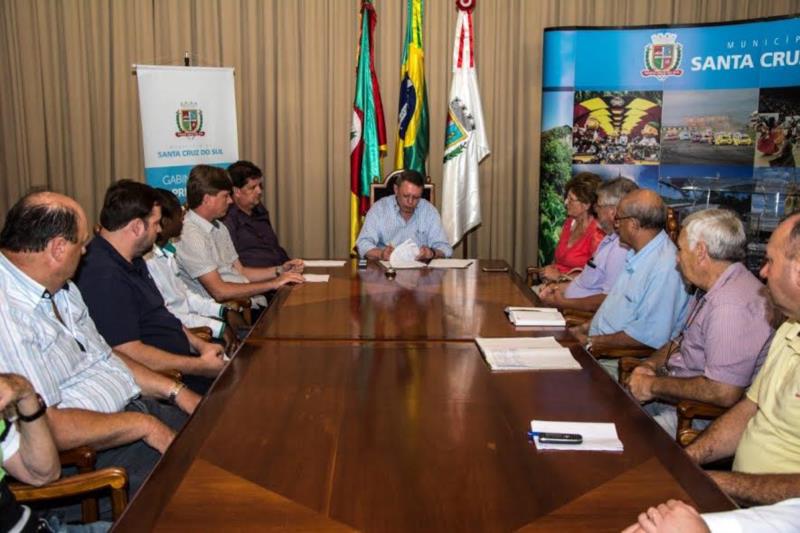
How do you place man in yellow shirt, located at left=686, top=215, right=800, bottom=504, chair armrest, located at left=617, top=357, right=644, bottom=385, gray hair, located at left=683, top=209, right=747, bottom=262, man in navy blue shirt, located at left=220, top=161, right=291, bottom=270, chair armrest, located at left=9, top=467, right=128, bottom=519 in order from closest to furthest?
chair armrest, located at left=9, top=467, right=128, bottom=519 < man in yellow shirt, located at left=686, top=215, right=800, bottom=504 < gray hair, located at left=683, top=209, right=747, bottom=262 < chair armrest, located at left=617, top=357, right=644, bottom=385 < man in navy blue shirt, located at left=220, top=161, right=291, bottom=270

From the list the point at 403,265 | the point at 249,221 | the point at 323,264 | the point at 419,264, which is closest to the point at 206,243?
the point at 323,264

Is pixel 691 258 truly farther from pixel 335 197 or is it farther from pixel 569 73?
pixel 335 197

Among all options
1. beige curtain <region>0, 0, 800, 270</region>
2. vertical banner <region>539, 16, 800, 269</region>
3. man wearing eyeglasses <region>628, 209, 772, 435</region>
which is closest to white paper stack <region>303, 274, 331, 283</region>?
man wearing eyeglasses <region>628, 209, 772, 435</region>

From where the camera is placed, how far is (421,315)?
2.90m

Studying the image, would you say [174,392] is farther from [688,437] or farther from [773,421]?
Answer: [773,421]

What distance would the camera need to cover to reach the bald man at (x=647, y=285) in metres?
2.98

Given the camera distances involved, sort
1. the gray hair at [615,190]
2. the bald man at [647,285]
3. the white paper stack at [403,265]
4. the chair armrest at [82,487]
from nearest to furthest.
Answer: the chair armrest at [82,487] < the bald man at [647,285] < the gray hair at [615,190] < the white paper stack at [403,265]

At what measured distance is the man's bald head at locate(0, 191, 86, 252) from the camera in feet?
6.57

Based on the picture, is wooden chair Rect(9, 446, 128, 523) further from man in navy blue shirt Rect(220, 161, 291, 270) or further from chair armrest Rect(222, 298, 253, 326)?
man in navy blue shirt Rect(220, 161, 291, 270)

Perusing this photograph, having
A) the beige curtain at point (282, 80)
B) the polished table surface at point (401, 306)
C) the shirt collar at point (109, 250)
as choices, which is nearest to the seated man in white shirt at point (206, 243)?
the polished table surface at point (401, 306)

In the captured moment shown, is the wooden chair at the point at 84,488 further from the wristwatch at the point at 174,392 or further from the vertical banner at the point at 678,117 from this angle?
the vertical banner at the point at 678,117

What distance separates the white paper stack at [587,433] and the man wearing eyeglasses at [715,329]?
2.42ft

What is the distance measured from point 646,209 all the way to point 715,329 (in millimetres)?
831

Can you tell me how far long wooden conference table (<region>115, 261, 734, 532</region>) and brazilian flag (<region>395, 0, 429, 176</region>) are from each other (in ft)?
11.5
